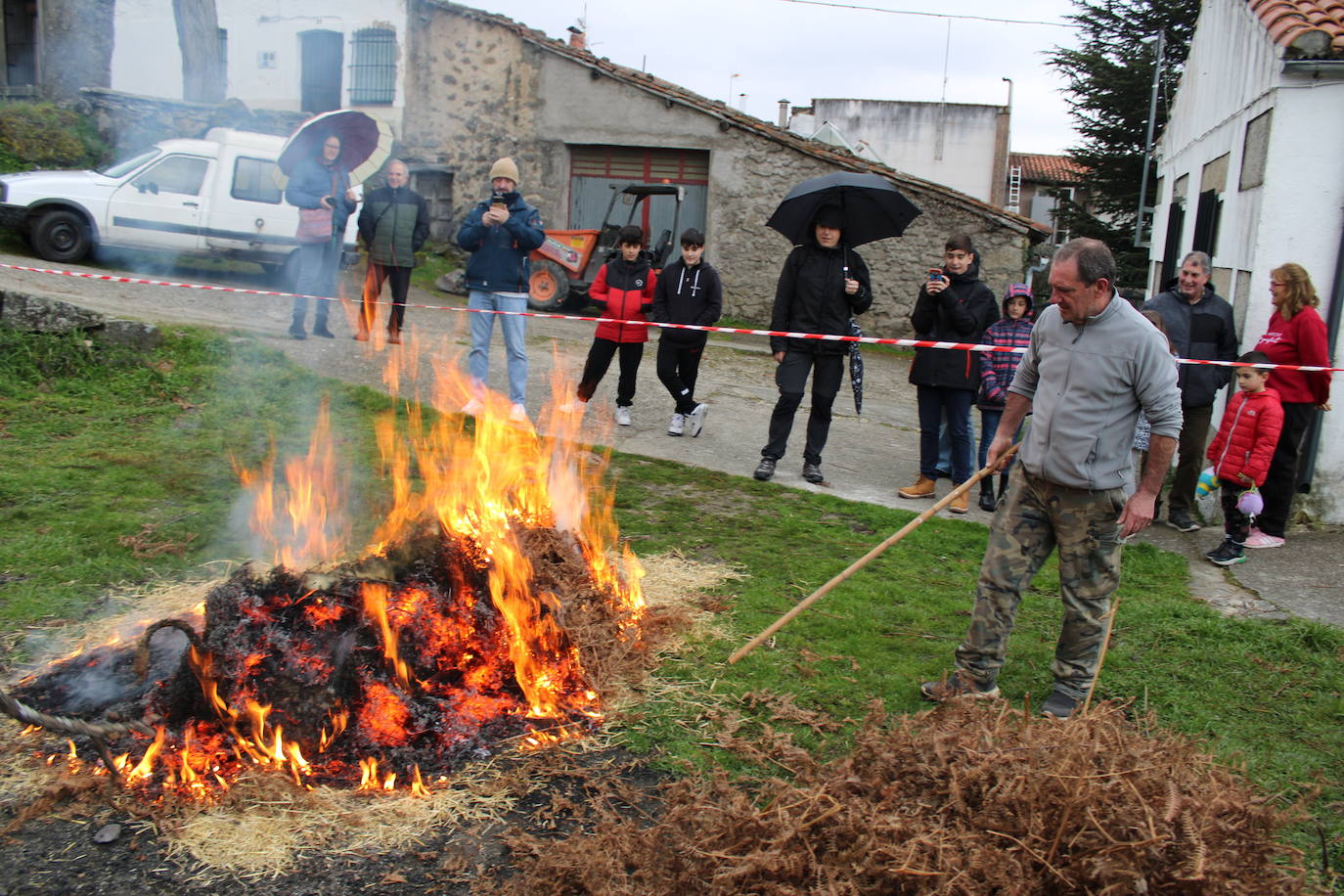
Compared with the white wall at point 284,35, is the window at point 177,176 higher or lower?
lower

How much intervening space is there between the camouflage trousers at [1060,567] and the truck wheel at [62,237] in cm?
1387

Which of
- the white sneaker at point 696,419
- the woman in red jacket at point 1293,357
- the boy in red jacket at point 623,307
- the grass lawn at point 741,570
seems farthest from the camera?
the white sneaker at point 696,419

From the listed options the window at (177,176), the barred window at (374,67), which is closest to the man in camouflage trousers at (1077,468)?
the window at (177,176)

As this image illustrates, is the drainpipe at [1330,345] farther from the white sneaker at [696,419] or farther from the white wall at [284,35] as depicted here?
the white wall at [284,35]

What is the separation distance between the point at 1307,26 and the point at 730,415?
244 inches

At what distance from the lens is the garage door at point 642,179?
20.3 meters

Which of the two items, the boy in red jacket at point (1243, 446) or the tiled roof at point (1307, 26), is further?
the tiled roof at point (1307, 26)

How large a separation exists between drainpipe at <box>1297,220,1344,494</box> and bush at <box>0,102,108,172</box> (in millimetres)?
16461

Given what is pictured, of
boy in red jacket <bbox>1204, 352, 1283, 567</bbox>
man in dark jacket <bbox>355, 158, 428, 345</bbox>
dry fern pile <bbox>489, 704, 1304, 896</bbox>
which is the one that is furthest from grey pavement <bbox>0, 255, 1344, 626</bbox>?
dry fern pile <bbox>489, 704, 1304, 896</bbox>

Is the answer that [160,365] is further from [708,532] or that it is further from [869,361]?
[869,361]

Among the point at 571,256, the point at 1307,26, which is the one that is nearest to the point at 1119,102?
the point at 571,256

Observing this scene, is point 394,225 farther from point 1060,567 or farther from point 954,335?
point 1060,567

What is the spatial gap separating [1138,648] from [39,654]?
5.36m

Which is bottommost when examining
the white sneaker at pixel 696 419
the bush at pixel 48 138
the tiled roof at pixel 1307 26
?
the white sneaker at pixel 696 419
